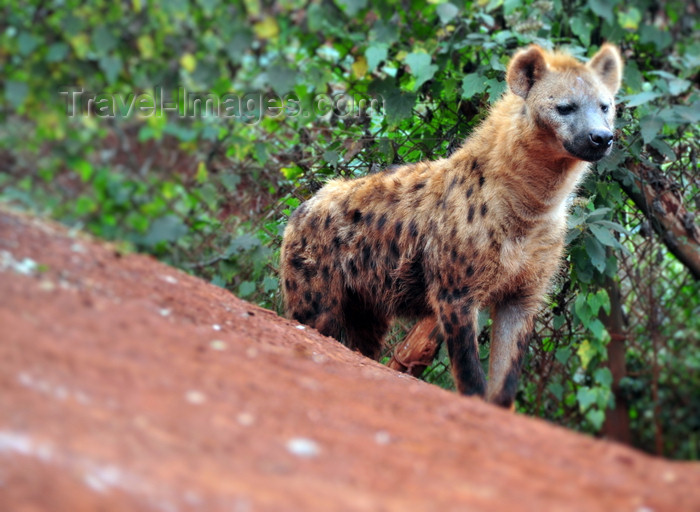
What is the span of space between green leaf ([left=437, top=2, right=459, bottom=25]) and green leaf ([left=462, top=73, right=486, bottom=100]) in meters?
0.72

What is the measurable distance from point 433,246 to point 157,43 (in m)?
1.83

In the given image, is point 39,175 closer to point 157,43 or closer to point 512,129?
point 157,43

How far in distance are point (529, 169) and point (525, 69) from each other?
520mm

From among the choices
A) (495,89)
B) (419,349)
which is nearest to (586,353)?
(419,349)

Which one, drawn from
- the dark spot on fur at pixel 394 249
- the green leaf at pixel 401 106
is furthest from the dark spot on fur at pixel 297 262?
the green leaf at pixel 401 106

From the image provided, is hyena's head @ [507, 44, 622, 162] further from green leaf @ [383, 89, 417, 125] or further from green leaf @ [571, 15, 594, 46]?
green leaf @ [383, 89, 417, 125]

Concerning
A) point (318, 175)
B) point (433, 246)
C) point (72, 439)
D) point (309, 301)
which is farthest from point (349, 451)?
point (318, 175)

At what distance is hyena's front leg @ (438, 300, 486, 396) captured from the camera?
3.87 m

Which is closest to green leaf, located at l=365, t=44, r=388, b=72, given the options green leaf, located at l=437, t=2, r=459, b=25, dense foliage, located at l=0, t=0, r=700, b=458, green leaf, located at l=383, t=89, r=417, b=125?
dense foliage, located at l=0, t=0, r=700, b=458

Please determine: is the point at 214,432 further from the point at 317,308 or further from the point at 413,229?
the point at 317,308

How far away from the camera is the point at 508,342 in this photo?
4113mm

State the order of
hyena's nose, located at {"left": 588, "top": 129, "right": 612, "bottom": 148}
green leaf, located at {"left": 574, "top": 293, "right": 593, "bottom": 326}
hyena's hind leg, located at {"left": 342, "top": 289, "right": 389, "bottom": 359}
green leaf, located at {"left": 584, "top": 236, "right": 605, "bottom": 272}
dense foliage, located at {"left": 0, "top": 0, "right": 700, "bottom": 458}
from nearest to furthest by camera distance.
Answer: dense foliage, located at {"left": 0, "top": 0, "right": 700, "bottom": 458}
hyena's nose, located at {"left": 588, "top": 129, "right": 612, "bottom": 148}
green leaf, located at {"left": 584, "top": 236, "right": 605, "bottom": 272}
green leaf, located at {"left": 574, "top": 293, "right": 593, "bottom": 326}
hyena's hind leg, located at {"left": 342, "top": 289, "right": 389, "bottom": 359}

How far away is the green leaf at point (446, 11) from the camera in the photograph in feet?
12.4

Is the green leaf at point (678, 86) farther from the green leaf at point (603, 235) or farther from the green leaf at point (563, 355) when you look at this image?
the green leaf at point (563, 355)
